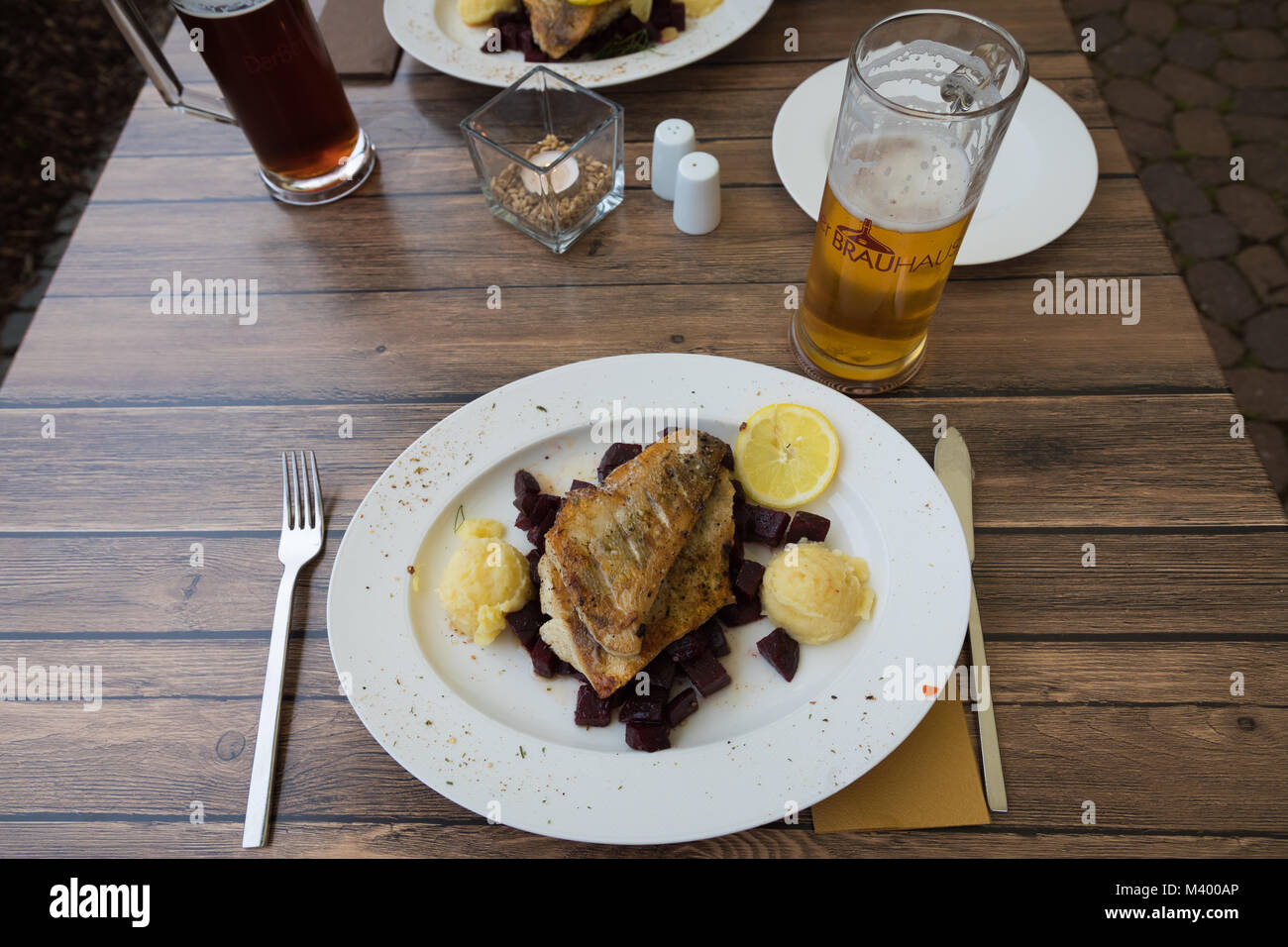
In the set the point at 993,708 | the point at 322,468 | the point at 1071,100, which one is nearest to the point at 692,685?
the point at 993,708

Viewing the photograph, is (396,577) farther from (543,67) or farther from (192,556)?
(543,67)

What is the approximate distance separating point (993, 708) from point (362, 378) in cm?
161

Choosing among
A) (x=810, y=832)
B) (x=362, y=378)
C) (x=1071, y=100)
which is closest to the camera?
(x=810, y=832)

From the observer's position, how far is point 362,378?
2.05m

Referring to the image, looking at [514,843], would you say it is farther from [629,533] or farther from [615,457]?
[615,457]

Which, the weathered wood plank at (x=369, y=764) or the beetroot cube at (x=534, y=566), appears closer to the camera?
the weathered wood plank at (x=369, y=764)

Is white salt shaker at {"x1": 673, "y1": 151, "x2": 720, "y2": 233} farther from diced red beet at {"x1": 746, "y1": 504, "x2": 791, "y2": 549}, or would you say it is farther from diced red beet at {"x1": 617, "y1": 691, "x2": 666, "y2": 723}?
diced red beet at {"x1": 617, "y1": 691, "x2": 666, "y2": 723}

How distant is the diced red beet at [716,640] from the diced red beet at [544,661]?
0.97ft

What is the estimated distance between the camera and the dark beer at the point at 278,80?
6.39 feet

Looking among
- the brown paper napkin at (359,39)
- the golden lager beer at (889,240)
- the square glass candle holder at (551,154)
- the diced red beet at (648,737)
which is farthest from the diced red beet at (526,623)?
the brown paper napkin at (359,39)

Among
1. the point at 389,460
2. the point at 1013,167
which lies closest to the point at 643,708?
the point at 389,460

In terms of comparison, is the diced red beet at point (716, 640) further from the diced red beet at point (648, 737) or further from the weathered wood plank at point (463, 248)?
the weathered wood plank at point (463, 248)

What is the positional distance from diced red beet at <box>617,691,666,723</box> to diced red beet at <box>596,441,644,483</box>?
19.5 inches
